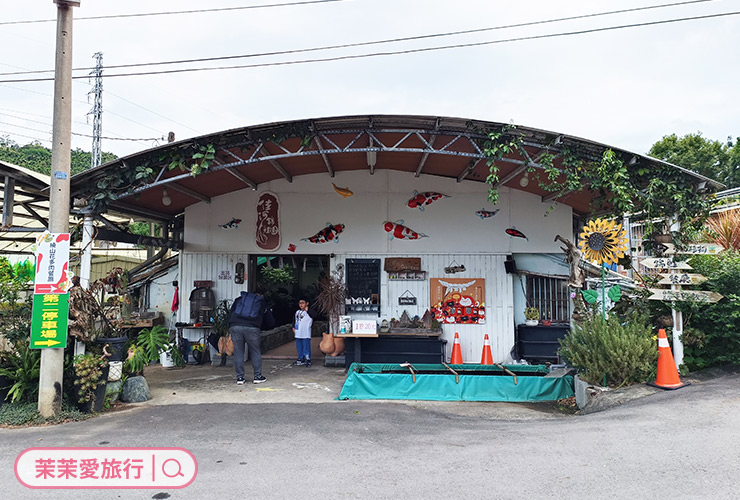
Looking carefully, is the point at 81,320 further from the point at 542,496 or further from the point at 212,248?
the point at 542,496

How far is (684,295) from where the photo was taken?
6.88 m

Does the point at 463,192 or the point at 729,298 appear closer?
the point at 729,298

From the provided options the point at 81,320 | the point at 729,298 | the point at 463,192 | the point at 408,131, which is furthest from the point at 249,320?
the point at 729,298

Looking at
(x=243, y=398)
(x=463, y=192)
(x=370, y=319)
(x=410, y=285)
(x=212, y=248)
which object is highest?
(x=463, y=192)

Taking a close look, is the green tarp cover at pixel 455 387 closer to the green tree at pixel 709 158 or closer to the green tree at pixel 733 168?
the green tree at pixel 709 158

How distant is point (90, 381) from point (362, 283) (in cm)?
577

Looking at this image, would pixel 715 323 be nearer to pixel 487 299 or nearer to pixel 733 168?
pixel 487 299

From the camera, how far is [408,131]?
8055mm

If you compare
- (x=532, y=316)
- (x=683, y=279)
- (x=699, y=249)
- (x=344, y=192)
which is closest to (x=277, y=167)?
(x=344, y=192)

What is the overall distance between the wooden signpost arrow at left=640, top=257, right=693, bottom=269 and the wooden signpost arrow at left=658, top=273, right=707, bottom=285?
124 mm

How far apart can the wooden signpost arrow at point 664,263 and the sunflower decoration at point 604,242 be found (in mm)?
390

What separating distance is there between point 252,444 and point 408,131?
214 inches

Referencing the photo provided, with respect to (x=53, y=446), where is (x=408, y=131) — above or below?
above

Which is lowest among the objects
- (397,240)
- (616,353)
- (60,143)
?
(616,353)
